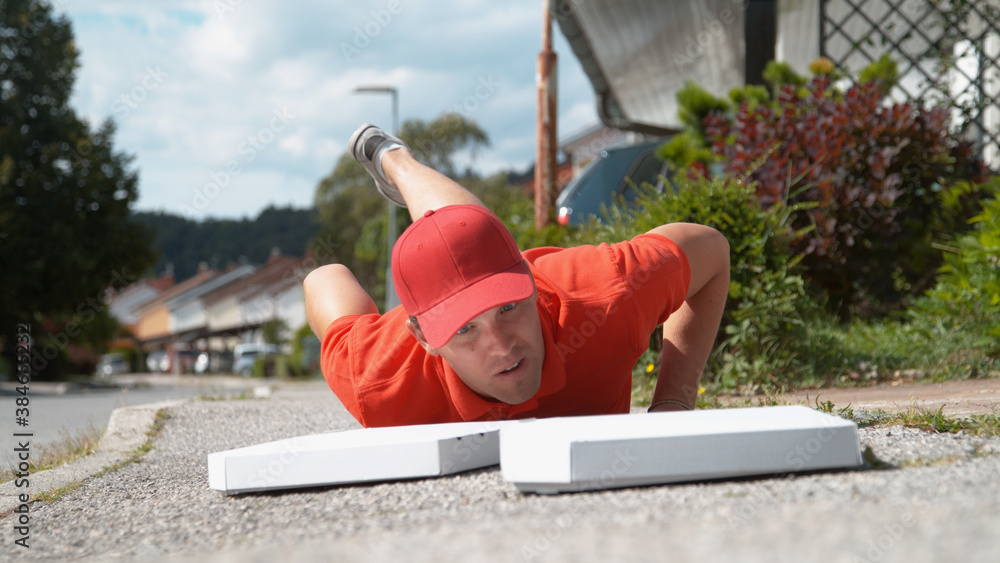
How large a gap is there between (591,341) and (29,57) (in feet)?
65.5

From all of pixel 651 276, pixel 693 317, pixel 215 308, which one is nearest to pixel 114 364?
pixel 215 308

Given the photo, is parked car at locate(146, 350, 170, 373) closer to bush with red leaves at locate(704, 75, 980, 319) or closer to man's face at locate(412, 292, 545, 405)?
bush with red leaves at locate(704, 75, 980, 319)

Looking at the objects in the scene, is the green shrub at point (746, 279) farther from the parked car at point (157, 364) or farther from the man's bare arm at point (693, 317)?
the parked car at point (157, 364)

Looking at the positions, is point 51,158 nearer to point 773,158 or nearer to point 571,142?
point 773,158

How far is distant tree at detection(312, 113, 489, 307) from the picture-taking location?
82.3ft

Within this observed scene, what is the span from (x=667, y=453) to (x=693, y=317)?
110cm

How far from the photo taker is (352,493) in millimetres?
2090

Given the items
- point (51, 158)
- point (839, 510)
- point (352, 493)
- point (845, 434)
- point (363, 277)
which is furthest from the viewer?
point (363, 277)

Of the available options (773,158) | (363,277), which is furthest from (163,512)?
(363,277)

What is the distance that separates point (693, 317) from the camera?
2.79m

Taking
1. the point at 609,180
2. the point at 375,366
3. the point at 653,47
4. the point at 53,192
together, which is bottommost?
the point at 375,366

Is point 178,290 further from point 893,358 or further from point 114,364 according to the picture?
point 893,358

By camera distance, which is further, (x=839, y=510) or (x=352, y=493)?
(x=352, y=493)

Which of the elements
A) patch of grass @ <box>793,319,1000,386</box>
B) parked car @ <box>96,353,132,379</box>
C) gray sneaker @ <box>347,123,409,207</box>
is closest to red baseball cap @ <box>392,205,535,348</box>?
gray sneaker @ <box>347,123,409,207</box>
